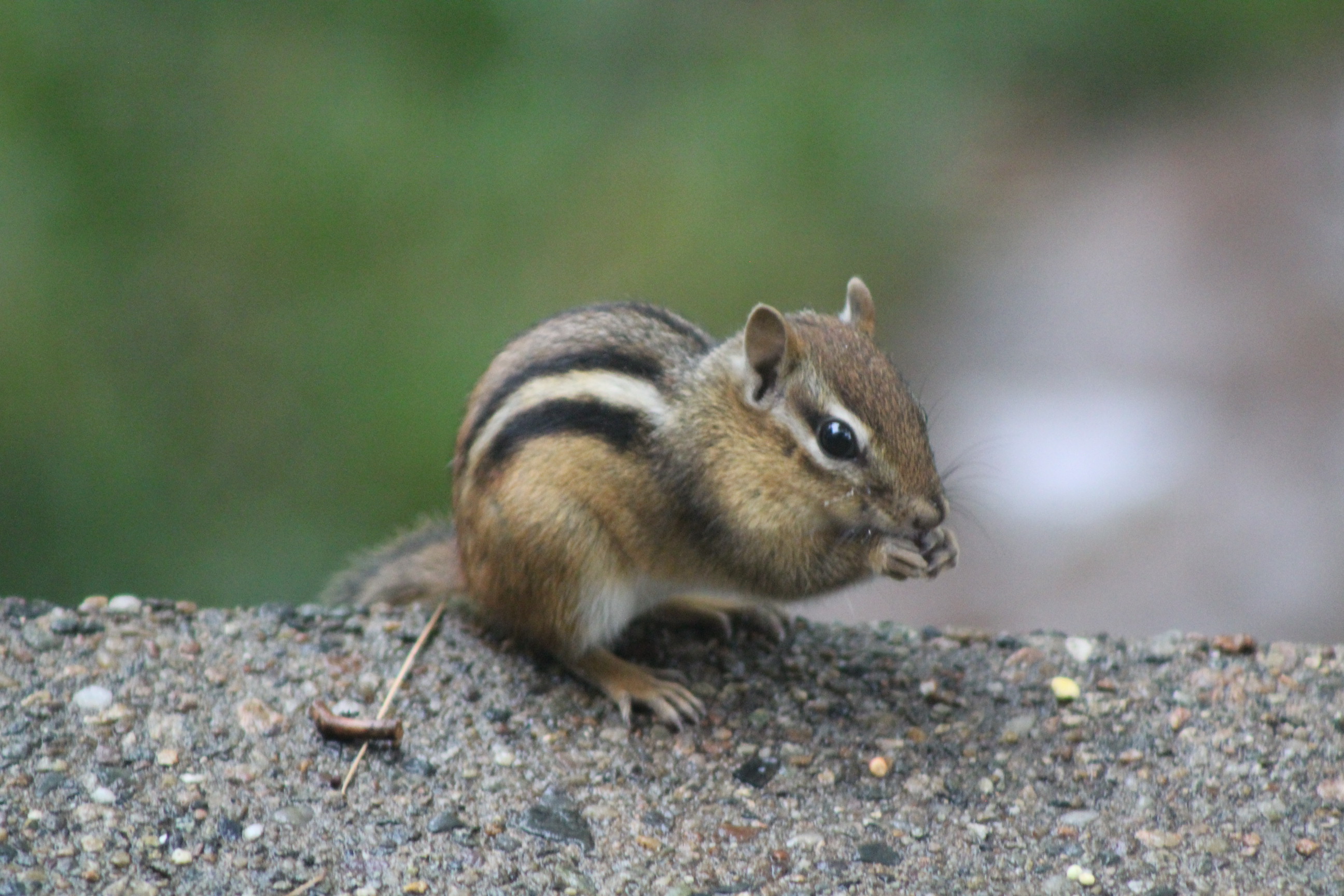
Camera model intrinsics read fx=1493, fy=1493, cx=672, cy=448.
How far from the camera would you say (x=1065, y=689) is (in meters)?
3.83

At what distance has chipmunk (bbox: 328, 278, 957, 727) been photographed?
366cm

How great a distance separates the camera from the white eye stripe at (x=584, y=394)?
3.82 metres

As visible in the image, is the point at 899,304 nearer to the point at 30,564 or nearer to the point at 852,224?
the point at 852,224

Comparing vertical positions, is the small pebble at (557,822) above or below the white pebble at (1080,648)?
below

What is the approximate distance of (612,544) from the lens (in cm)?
385

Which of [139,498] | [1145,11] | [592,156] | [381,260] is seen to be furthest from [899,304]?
[139,498]

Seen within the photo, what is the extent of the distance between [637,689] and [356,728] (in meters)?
0.73

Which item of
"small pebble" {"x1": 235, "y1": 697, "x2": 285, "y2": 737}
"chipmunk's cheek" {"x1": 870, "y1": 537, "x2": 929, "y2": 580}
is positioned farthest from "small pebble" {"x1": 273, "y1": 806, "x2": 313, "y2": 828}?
"chipmunk's cheek" {"x1": 870, "y1": 537, "x2": 929, "y2": 580}

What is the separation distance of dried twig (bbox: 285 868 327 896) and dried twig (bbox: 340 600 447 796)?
0.96 ft

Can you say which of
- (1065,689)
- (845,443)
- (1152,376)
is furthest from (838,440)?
(1152,376)

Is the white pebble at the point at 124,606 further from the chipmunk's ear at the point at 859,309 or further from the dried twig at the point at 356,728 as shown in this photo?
the chipmunk's ear at the point at 859,309

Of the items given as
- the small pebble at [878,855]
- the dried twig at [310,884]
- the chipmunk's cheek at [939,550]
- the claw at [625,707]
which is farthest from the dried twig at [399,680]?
the chipmunk's cheek at [939,550]

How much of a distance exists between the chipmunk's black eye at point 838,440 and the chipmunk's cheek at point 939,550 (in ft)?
0.91

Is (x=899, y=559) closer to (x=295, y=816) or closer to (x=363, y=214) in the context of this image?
(x=295, y=816)
